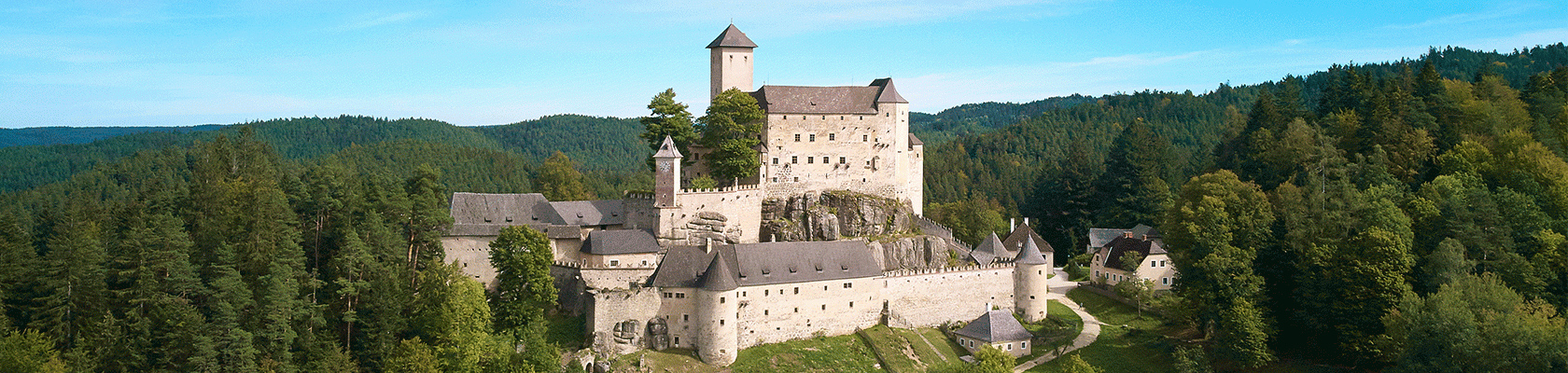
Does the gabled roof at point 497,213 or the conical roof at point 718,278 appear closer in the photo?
the conical roof at point 718,278

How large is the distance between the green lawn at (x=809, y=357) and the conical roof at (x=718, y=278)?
2849 mm

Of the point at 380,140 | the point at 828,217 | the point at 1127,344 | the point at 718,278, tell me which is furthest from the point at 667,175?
the point at 380,140

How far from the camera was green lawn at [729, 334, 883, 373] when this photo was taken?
4566 centimetres

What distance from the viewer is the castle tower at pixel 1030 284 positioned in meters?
54.1

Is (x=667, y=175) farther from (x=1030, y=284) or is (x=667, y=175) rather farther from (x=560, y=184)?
(x=560, y=184)

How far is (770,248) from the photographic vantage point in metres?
48.5

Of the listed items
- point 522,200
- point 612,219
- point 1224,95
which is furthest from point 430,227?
point 1224,95

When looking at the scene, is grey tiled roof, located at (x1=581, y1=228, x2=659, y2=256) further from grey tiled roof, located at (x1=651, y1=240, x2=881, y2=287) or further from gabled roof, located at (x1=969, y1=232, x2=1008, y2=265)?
gabled roof, located at (x1=969, y1=232, x2=1008, y2=265)

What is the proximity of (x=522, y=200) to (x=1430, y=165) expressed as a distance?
1681 inches

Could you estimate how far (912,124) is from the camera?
19888cm

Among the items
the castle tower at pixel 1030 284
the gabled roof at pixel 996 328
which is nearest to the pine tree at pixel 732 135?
the gabled roof at pixel 996 328

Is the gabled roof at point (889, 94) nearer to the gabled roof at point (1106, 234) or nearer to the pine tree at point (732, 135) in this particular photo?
the pine tree at point (732, 135)

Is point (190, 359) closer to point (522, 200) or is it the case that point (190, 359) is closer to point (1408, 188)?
point (522, 200)

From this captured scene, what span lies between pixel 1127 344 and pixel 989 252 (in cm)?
934
